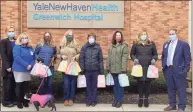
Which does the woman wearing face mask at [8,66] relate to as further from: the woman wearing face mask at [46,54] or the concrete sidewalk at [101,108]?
the woman wearing face mask at [46,54]

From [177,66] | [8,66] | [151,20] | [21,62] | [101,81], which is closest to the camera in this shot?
[177,66]

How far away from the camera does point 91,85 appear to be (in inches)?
337

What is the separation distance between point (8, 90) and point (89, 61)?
2016mm

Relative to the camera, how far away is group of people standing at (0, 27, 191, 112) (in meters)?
7.84

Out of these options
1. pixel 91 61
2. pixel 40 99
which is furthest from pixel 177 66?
pixel 40 99

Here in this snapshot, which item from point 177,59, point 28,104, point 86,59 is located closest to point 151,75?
point 177,59

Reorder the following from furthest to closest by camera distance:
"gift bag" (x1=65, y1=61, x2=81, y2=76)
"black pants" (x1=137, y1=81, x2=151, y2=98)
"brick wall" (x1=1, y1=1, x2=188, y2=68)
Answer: "brick wall" (x1=1, y1=1, x2=188, y2=68) < "black pants" (x1=137, y1=81, x2=151, y2=98) < "gift bag" (x1=65, y1=61, x2=81, y2=76)

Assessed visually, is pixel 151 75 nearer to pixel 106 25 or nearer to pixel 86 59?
pixel 86 59

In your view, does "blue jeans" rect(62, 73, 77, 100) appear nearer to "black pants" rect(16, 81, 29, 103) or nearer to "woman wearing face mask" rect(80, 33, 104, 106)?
"woman wearing face mask" rect(80, 33, 104, 106)

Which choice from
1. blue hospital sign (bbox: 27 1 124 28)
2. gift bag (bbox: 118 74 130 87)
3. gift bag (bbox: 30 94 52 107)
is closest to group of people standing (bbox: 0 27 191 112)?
gift bag (bbox: 118 74 130 87)

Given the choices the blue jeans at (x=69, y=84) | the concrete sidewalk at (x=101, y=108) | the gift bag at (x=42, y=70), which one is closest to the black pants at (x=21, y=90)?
the concrete sidewalk at (x=101, y=108)

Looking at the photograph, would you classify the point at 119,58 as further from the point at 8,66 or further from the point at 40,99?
the point at 8,66

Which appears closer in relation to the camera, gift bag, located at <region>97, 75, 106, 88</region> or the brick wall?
gift bag, located at <region>97, 75, 106, 88</region>

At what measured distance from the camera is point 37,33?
1197 cm
